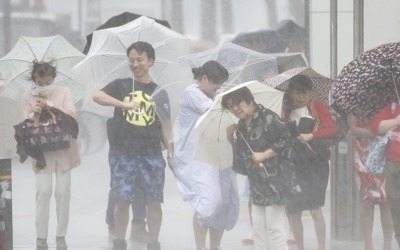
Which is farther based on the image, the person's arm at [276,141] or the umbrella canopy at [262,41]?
the umbrella canopy at [262,41]

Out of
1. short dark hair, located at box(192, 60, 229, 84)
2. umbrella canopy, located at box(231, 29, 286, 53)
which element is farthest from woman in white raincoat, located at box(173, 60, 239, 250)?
umbrella canopy, located at box(231, 29, 286, 53)

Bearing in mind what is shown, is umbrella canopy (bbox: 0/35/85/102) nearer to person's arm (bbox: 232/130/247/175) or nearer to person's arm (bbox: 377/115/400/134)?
person's arm (bbox: 232/130/247/175)

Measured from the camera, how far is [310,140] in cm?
898

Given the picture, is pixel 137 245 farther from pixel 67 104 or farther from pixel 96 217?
pixel 96 217

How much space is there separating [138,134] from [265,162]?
1.23 meters

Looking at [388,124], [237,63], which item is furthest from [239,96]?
[237,63]

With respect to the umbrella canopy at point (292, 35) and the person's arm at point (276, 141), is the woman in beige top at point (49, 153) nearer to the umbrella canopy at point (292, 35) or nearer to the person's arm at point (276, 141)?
the person's arm at point (276, 141)

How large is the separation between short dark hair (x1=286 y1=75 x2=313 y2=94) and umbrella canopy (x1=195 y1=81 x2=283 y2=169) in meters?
0.35

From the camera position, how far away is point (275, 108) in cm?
870

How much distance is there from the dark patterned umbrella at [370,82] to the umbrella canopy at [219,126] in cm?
49

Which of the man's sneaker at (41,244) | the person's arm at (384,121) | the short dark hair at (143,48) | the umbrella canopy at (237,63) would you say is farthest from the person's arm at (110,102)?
the person's arm at (384,121)

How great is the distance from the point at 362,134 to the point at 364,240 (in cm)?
A: 114

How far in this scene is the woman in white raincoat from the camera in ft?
29.4

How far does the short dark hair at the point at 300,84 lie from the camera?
9.02 metres
